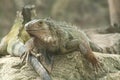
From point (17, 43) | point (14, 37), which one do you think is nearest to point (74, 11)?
point (14, 37)

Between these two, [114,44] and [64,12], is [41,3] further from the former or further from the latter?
[114,44]

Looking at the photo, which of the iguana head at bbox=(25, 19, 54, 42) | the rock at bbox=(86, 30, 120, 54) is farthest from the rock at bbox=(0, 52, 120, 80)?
the rock at bbox=(86, 30, 120, 54)

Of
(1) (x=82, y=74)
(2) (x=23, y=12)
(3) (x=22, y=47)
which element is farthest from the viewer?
(2) (x=23, y=12)

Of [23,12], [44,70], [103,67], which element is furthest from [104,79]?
[23,12]

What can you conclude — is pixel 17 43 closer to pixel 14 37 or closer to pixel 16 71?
pixel 14 37

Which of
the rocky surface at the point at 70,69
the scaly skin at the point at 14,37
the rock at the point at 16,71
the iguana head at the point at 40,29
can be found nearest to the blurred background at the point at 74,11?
the scaly skin at the point at 14,37

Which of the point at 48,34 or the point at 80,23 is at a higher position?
the point at 48,34


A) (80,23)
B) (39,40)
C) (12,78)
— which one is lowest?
(80,23)

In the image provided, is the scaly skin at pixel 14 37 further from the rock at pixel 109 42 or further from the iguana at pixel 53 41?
the rock at pixel 109 42

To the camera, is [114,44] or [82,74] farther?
[114,44]
